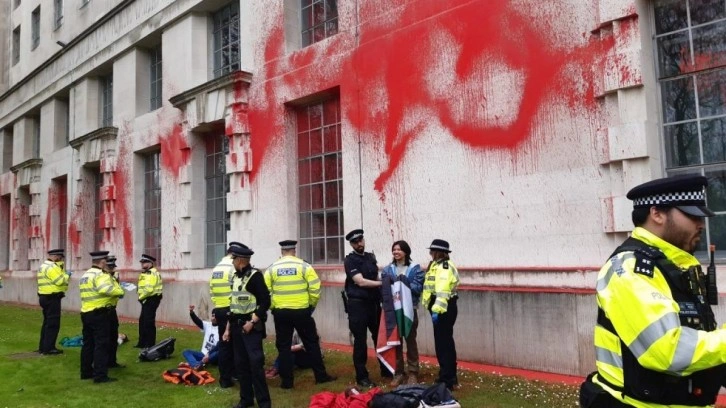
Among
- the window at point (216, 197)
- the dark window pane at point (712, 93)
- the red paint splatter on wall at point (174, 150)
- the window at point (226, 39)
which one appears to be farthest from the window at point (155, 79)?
the dark window pane at point (712, 93)

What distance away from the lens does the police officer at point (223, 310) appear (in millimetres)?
8867

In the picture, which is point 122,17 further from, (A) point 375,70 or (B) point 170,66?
(A) point 375,70

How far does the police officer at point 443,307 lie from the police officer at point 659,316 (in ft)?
15.7

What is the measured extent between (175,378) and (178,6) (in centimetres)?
1120

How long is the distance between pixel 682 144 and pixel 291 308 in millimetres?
5881

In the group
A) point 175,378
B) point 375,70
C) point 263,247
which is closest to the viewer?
point 175,378

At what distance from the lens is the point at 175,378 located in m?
9.23

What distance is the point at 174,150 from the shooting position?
16531mm

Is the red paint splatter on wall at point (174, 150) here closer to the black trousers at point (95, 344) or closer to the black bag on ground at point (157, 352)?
the black bag on ground at point (157, 352)

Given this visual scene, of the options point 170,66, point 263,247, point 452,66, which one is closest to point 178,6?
point 170,66

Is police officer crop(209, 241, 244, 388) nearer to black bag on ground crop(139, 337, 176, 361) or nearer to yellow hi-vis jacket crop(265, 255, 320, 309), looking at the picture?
yellow hi-vis jacket crop(265, 255, 320, 309)

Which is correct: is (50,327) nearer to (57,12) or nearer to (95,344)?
(95,344)

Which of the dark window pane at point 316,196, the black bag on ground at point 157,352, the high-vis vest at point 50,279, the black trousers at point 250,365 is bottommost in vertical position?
the black bag on ground at point 157,352

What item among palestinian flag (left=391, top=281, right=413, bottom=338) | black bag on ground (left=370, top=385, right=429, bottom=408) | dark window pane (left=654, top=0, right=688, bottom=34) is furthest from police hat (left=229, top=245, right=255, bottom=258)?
dark window pane (left=654, top=0, right=688, bottom=34)
